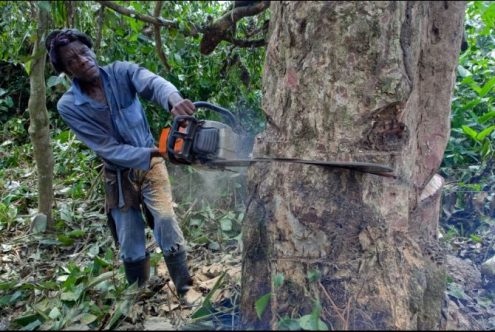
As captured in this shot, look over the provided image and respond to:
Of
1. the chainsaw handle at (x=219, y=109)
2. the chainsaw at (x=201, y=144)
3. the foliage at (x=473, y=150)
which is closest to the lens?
the chainsaw at (x=201, y=144)

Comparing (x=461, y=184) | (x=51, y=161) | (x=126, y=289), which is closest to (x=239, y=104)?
(x=51, y=161)

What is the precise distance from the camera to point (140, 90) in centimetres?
289

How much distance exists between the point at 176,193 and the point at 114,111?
6.73 ft

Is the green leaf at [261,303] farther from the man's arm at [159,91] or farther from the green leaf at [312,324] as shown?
the man's arm at [159,91]

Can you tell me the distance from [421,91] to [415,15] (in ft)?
1.37

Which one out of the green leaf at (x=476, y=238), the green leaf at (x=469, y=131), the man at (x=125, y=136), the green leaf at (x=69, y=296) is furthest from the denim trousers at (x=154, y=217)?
the green leaf at (x=469, y=131)

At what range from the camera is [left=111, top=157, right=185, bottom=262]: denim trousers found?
119 inches

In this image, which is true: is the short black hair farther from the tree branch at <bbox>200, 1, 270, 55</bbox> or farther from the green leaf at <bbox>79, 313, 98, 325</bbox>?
the green leaf at <bbox>79, 313, 98, 325</bbox>

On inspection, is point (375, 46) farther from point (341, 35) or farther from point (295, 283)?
point (295, 283)

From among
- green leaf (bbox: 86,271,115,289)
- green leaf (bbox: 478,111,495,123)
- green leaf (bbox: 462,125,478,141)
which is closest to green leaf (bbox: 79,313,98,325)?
green leaf (bbox: 86,271,115,289)

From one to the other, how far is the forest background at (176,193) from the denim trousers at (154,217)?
10.6 inches

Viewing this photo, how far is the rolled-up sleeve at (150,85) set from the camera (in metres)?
2.75

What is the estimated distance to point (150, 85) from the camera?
2.86m

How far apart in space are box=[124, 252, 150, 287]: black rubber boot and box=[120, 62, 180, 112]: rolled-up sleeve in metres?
1.05
